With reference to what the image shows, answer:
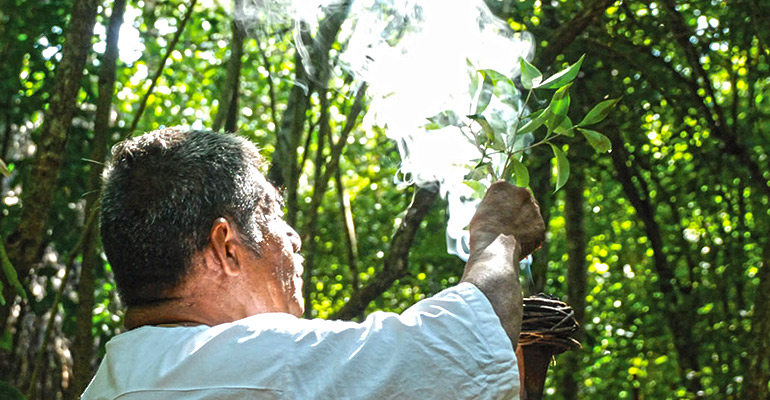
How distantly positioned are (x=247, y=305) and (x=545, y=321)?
0.63 m

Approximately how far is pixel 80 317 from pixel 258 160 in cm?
191

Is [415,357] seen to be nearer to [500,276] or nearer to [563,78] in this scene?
[500,276]

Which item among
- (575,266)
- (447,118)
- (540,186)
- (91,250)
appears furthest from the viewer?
(575,266)

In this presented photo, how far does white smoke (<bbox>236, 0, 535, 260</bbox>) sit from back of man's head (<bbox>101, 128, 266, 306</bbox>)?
0.49 meters

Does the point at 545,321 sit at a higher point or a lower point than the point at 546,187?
lower

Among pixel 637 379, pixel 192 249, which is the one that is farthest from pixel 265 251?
pixel 637 379

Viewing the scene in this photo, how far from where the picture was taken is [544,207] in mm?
4359

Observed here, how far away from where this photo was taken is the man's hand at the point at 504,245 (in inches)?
52.7

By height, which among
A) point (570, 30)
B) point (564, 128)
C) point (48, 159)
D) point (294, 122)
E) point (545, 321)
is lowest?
point (545, 321)

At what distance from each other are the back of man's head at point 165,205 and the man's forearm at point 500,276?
1.22 feet

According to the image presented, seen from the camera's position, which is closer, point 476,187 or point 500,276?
point 500,276

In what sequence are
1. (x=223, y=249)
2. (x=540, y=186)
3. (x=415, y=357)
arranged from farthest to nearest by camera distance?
(x=540, y=186) → (x=223, y=249) → (x=415, y=357)

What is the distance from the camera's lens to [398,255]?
11.9 feet

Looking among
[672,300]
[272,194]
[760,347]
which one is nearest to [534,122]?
[272,194]
